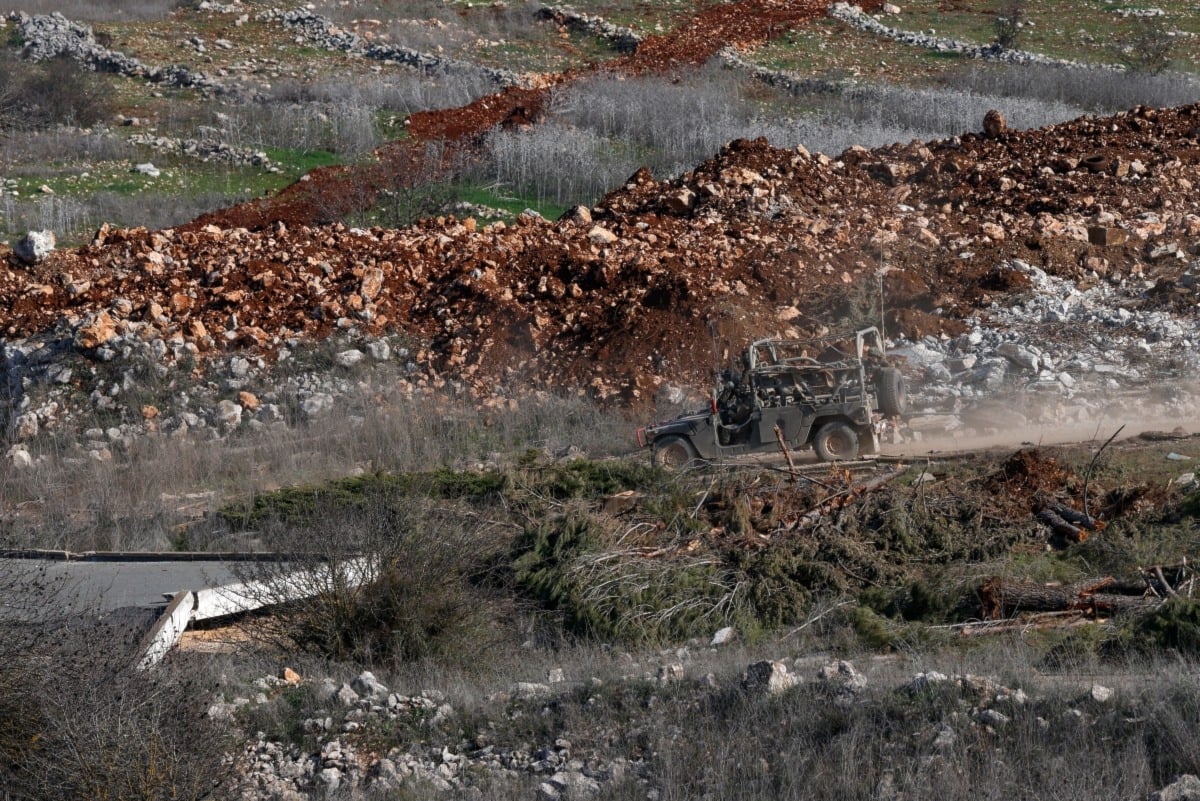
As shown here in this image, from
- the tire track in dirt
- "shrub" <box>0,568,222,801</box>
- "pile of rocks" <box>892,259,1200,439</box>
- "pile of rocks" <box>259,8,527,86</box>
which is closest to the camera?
"shrub" <box>0,568,222,801</box>

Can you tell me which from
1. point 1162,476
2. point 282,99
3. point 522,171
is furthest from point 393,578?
point 282,99

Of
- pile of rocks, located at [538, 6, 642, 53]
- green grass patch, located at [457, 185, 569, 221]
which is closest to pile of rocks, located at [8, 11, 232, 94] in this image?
pile of rocks, located at [538, 6, 642, 53]

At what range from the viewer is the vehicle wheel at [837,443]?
→ 15586mm

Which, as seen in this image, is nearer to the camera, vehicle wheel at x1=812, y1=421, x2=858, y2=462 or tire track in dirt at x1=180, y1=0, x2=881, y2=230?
vehicle wheel at x1=812, y1=421, x2=858, y2=462

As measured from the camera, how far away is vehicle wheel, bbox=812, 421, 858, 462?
1559cm

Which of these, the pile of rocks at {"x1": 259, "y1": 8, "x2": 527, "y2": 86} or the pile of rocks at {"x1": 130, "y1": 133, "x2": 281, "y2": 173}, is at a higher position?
the pile of rocks at {"x1": 259, "y1": 8, "x2": 527, "y2": 86}

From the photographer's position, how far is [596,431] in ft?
61.7

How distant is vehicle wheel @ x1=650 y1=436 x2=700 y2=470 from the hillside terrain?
Answer: 0.51 meters

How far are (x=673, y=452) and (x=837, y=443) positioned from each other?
1.90 m

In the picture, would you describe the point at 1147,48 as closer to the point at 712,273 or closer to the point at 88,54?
the point at 712,273

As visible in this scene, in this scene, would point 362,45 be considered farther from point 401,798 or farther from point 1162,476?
point 401,798

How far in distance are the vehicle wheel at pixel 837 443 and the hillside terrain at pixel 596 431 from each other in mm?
181

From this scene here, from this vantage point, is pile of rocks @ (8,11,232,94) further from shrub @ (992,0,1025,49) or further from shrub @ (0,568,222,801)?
shrub @ (0,568,222,801)

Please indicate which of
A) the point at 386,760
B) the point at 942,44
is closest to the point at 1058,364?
the point at 386,760
